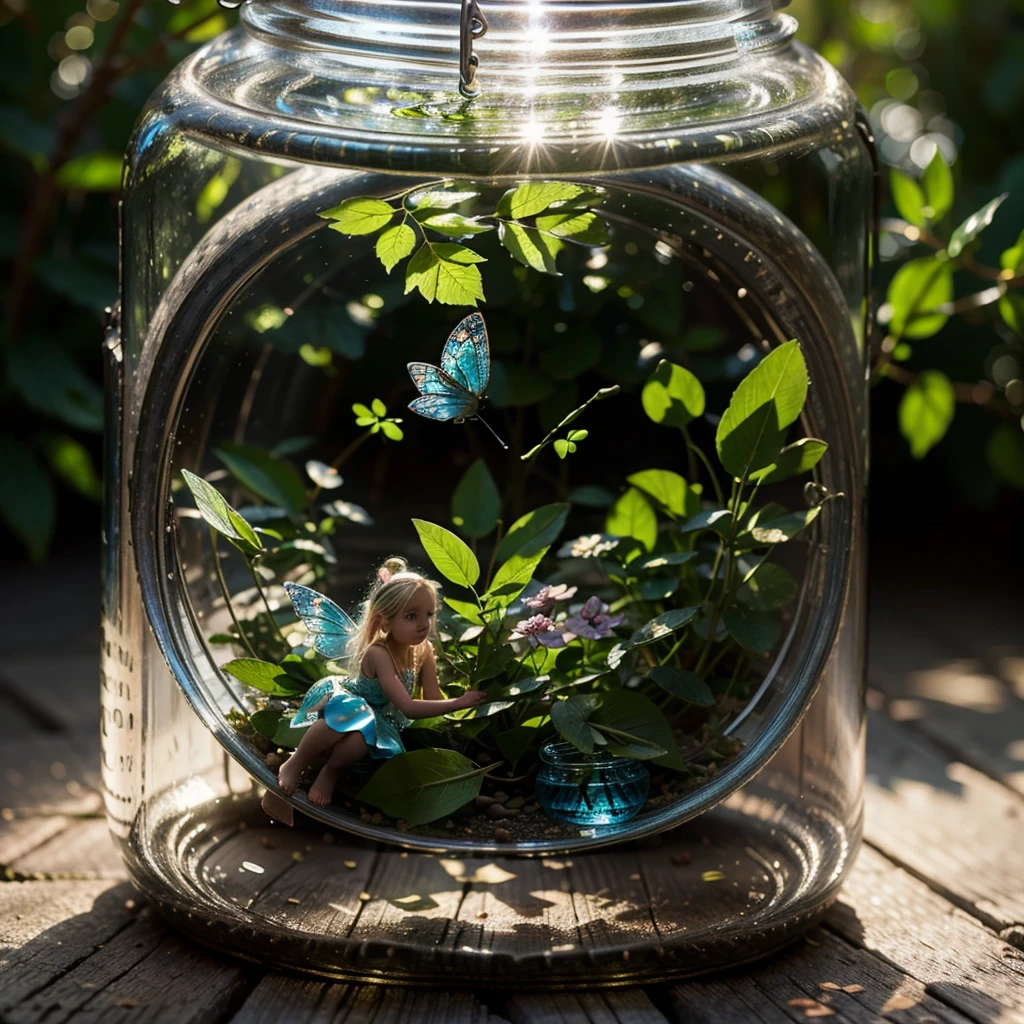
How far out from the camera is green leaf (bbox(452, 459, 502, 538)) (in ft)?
3.32

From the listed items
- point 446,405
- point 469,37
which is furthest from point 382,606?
point 469,37

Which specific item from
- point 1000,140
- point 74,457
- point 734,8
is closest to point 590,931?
point 734,8

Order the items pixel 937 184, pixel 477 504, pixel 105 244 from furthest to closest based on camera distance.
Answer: pixel 105 244 → pixel 937 184 → pixel 477 504

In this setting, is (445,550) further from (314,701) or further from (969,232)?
(969,232)

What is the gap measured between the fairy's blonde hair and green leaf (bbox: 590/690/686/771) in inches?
4.9

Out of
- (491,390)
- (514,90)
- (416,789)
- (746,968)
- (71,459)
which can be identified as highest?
(514,90)

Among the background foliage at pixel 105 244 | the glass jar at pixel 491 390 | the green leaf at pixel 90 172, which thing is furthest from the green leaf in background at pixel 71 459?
A: the glass jar at pixel 491 390

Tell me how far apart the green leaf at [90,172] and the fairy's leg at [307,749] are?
0.97 meters

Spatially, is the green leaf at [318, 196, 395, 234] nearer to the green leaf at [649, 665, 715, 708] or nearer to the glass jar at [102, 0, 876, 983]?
the glass jar at [102, 0, 876, 983]

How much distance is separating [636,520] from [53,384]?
818 millimetres

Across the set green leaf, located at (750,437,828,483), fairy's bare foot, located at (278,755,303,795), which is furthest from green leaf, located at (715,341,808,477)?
fairy's bare foot, located at (278,755,303,795)

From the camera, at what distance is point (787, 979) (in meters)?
0.87

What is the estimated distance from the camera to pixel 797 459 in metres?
0.91

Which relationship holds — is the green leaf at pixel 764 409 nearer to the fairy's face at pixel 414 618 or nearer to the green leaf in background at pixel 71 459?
the fairy's face at pixel 414 618
